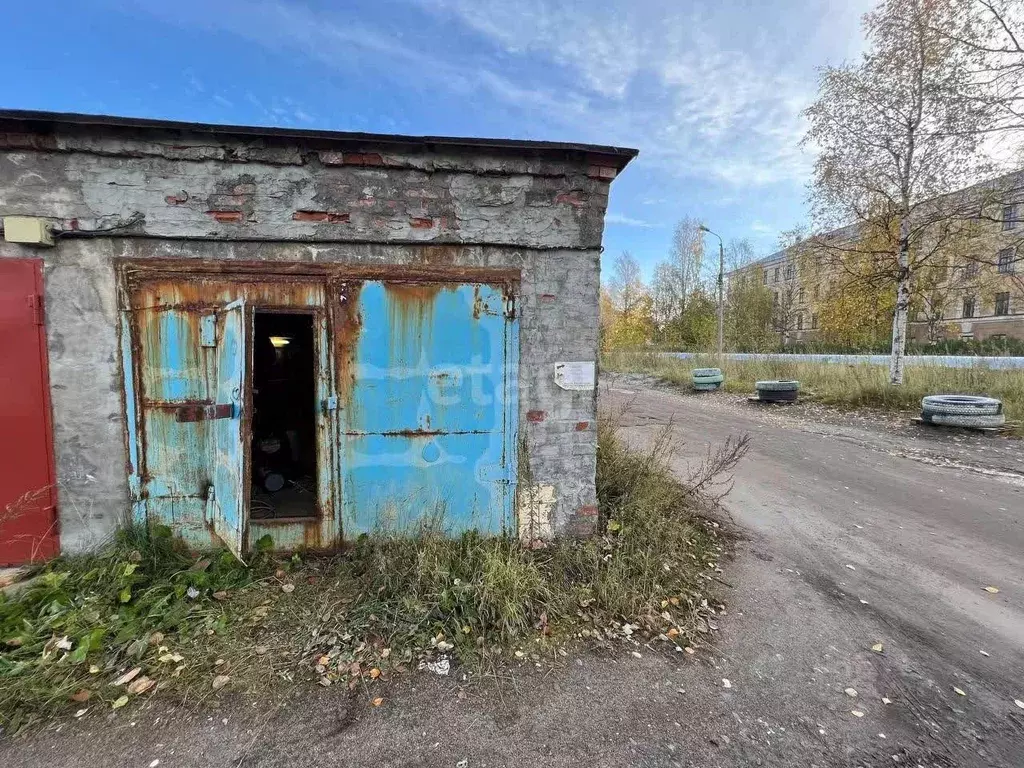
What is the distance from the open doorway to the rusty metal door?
142 centimetres

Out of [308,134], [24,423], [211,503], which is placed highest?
[308,134]

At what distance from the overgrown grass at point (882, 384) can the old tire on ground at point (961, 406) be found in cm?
88

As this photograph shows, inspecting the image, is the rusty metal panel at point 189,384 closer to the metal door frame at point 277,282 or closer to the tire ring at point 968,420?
the metal door frame at point 277,282

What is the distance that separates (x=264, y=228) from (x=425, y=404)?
1712mm

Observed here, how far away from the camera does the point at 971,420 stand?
28.0 ft

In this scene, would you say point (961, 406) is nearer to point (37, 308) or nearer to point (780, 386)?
point (780, 386)

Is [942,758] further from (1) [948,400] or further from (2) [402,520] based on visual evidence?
(1) [948,400]

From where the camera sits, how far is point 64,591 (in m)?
3.01

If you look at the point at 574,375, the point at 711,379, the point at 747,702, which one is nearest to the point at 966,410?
the point at 711,379

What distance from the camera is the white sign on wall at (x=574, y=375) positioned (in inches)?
149

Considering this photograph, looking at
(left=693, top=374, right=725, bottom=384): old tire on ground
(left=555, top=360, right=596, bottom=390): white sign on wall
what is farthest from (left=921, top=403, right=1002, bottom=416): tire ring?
(left=555, top=360, right=596, bottom=390): white sign on wall

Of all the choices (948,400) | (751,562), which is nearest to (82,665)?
(751,562)

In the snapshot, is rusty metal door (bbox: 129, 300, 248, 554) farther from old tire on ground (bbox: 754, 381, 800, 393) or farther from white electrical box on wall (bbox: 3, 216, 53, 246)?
old tire on ground (bbox: 754, 381, 800, 393)

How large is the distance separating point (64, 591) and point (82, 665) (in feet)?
2.43
